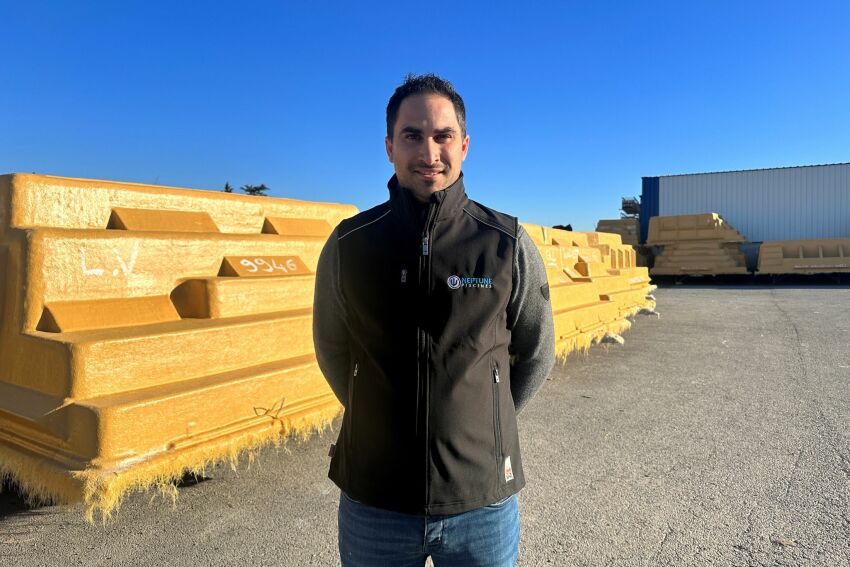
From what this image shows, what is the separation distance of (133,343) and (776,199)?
95.4 feet

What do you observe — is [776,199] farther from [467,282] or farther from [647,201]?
[467,282]

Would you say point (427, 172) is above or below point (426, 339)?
above

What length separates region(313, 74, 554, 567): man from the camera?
1238mm

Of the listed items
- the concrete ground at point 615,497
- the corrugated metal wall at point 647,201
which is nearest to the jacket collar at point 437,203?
the concrete ground at point 615,497

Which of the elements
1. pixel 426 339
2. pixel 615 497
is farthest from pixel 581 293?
pixel 426 339

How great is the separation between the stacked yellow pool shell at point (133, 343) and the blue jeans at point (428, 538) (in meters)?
1.40

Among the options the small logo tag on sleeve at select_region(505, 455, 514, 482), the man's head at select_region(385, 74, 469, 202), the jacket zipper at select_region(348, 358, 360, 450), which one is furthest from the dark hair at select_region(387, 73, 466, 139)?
the small logo tag on sleeve at select_region(505, 455, 514, 482)

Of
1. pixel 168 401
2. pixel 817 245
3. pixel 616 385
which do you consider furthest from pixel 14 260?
pixel 817 245

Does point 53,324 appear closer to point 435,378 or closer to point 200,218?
point 200,218

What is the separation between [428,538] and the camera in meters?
1.25

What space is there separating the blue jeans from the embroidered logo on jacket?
0.50m

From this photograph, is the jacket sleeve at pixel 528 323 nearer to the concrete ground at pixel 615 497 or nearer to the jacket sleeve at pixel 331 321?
the jacket sleeve at pixel 331 321

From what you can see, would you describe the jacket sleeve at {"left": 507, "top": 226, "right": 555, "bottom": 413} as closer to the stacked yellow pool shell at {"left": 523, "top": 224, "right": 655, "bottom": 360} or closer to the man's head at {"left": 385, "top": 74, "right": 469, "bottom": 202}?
the man's head at {"left": 385, "top": 74, "right": 469, "bottom": 202}

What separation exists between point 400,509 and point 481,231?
655 mm
